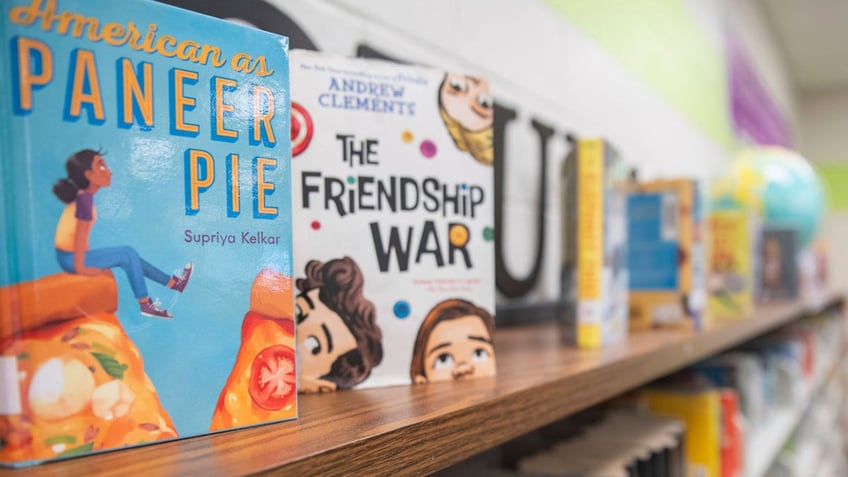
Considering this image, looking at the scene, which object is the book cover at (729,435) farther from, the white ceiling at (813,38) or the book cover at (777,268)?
the white ceiling at (813,38)

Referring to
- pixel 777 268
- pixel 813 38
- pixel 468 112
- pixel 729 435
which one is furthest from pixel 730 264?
pixel 813 38

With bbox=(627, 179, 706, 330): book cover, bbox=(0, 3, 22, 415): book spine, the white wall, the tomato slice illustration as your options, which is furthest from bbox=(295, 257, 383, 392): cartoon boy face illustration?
the white wall

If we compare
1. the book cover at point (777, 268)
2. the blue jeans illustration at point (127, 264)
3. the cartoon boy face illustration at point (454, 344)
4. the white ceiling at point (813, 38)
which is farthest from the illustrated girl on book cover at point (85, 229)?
the white ceiling at point (813, 38)

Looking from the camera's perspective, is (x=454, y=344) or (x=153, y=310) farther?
(x=454, y=344)

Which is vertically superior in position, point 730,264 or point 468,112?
point 468,112

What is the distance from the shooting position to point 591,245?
3.02ft

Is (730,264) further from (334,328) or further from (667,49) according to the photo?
(334,328)

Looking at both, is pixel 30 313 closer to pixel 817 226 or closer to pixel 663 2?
pixel 663 2

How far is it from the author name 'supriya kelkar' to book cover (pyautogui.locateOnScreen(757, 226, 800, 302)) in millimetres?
2002

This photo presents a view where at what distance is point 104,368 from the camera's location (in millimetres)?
377

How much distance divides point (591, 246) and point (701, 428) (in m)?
0.46

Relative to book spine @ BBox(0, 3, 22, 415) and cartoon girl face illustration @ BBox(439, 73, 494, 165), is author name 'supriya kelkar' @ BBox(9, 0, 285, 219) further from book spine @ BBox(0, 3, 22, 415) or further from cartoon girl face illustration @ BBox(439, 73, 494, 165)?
cartoon girl face illustration @ BBox(439, 73, 494, 165)

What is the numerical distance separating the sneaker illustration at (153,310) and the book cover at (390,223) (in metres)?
0.16

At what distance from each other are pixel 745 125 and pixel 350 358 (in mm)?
3685
